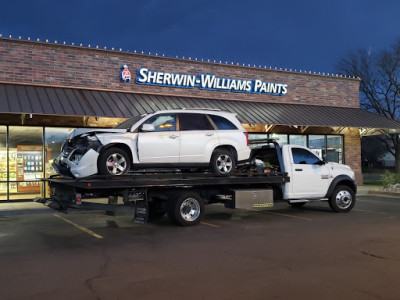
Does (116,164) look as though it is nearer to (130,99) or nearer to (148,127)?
(148,127)

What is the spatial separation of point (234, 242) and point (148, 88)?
35.9 feet

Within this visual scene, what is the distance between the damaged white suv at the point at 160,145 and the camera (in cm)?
848

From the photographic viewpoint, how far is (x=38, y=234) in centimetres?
912

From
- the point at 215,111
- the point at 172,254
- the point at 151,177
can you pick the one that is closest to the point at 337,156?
the point at 215,111

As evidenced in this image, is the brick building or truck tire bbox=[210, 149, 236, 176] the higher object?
the brick building

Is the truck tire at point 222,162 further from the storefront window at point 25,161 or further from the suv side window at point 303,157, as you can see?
the storefront window at point 25,161

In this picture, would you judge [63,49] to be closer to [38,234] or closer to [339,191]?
[38,234]

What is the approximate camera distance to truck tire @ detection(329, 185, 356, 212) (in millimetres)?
12321

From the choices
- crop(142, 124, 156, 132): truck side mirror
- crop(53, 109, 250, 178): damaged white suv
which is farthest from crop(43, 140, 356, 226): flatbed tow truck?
crop(142, 124, 156, 132): truck side mirror

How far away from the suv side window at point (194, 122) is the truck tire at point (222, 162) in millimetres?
686

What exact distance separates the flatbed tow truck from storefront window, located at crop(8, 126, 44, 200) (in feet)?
20.3

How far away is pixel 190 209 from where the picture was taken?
9.99 meters

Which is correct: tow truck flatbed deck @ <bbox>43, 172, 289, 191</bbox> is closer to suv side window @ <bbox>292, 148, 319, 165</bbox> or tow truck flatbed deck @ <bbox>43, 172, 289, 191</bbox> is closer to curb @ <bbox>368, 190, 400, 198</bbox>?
suv side window @ <bbox>292, 148, 319, 165</bbox>

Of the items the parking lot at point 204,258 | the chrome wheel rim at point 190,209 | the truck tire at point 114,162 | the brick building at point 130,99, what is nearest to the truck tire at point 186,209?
the chrome wheel rim at point 190,209
